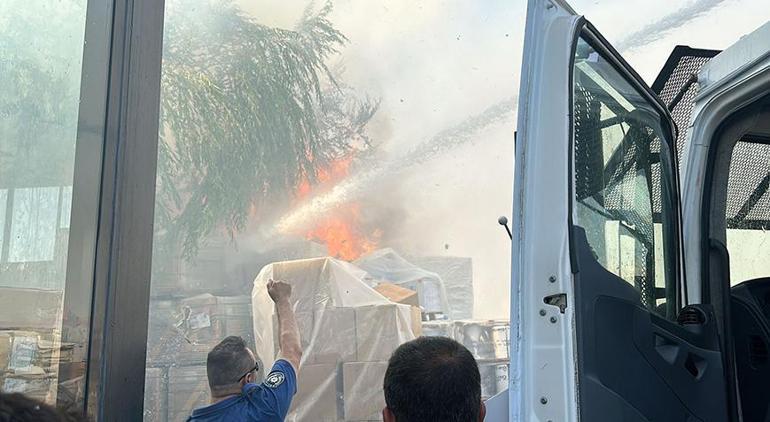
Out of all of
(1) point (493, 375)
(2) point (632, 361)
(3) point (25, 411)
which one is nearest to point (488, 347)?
(1) point (493, 375)

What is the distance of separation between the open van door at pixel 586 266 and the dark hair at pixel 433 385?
0.29 ft

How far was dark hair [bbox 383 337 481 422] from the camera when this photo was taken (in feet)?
3.68

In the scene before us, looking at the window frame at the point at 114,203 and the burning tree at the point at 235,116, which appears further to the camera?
the burning tree at the point at 235,116

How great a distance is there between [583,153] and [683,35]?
5554mm

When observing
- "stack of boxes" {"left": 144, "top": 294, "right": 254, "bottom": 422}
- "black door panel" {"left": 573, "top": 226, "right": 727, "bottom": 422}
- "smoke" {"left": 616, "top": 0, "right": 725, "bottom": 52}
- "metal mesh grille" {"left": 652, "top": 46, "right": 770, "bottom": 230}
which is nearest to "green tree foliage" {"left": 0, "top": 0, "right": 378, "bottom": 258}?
"stack of boxes" {"left": 144, "top": 294, "right": 254, "bottom": 422}

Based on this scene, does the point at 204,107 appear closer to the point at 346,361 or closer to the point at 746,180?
the point at 746,180

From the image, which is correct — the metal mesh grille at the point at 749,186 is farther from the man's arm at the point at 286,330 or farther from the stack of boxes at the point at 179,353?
the stack of boxes at the point at 179,353

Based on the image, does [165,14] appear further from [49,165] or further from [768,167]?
[768,167]

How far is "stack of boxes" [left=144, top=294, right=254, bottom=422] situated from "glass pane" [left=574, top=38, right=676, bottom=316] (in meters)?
1.04

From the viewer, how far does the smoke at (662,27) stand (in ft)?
20.3

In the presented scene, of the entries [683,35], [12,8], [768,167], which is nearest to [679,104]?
[768,167]

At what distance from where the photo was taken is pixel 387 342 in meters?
3.96

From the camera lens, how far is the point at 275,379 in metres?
2.20

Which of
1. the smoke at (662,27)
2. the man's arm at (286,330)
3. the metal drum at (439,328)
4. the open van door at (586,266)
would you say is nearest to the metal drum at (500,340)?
the metal drum at (439,328)
